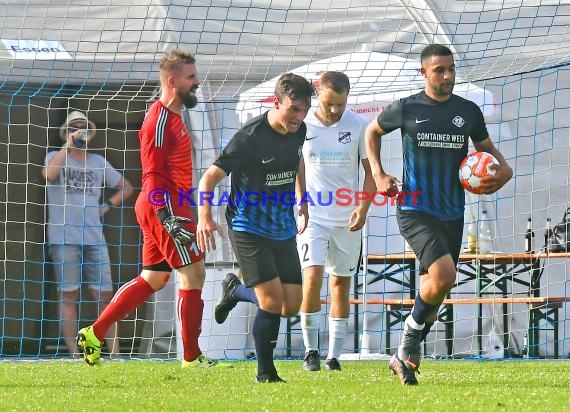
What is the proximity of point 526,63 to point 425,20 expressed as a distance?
1.40 metres

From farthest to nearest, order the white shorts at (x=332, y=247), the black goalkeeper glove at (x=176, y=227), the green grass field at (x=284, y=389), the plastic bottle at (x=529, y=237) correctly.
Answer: the plastic bottle at (x=529, y=237), the white shorts at (x=332, y=247), the black goalkeeper glove at (x=176, y=227), the green grass field at (x=284, y=389)

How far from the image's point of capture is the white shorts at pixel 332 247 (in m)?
9.14

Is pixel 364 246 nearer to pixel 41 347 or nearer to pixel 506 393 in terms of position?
pixel 41 347

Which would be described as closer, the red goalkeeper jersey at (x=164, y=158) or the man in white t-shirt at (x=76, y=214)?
the red goalkeeper jersey at (x=164, y=158)

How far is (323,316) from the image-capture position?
1224 centimetres

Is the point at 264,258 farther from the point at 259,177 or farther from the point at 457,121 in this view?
the point at 457,121

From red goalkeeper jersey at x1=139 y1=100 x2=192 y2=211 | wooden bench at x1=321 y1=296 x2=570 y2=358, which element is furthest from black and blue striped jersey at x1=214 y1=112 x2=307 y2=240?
wooden bench at x1=321 y1=296 x2=570 y2=358

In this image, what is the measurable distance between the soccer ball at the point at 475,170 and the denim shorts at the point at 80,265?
5533 millimetres

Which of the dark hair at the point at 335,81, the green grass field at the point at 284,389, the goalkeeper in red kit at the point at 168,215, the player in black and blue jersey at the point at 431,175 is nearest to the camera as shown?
the green grass field at the point at 284,389

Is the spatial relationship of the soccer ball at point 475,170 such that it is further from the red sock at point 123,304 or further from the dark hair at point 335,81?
the red sock at point 123,304

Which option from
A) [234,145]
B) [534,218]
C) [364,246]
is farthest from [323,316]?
[234,145]

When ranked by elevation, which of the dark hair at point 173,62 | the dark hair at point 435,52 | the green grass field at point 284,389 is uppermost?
the dark hair at point 173,62

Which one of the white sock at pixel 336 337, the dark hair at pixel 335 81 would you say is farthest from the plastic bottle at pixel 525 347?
the dark hair at pixel 335 81

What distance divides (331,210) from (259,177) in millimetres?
1790
